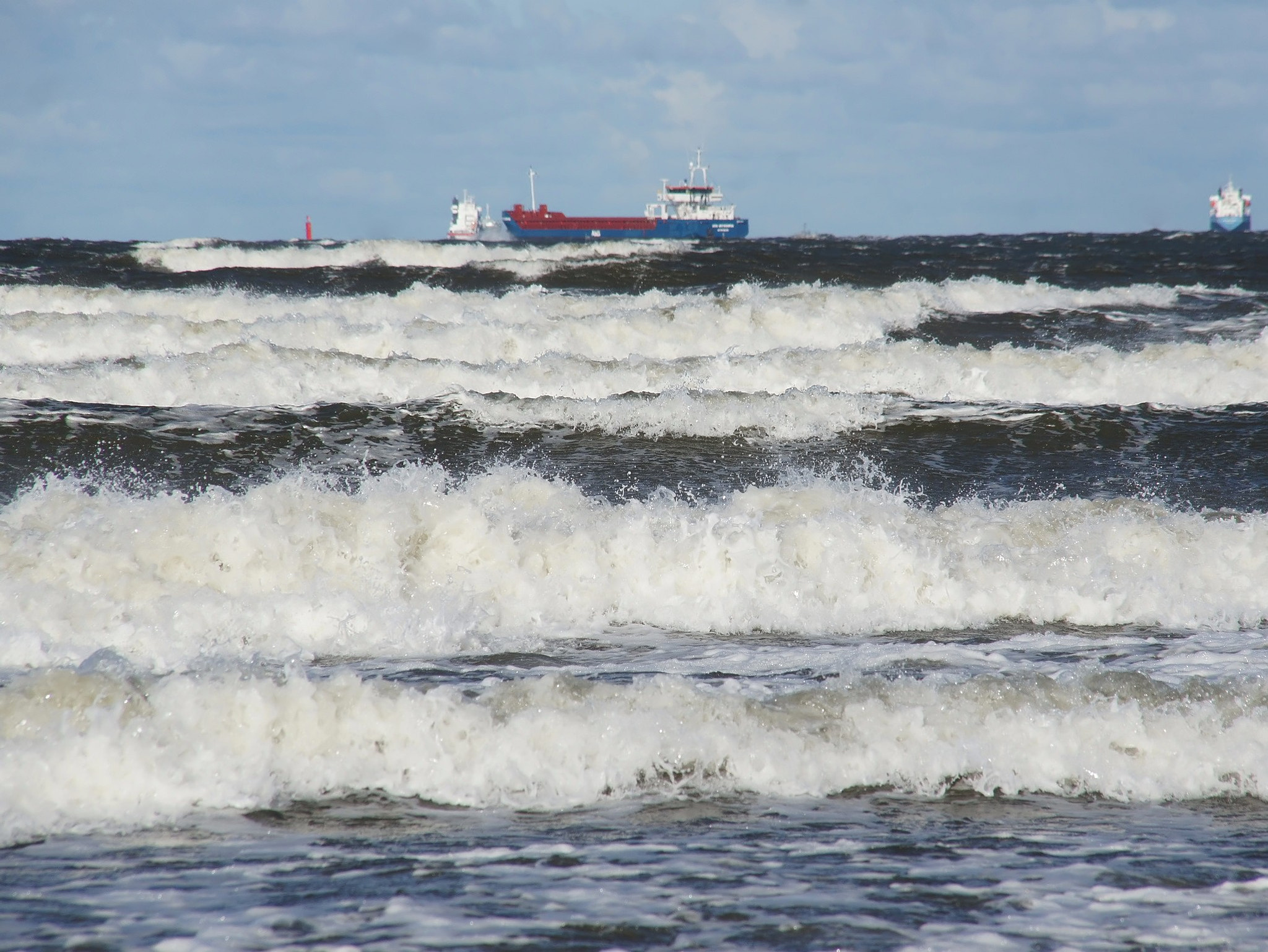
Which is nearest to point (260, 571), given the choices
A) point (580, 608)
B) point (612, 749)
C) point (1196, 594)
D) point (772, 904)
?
point (580, 608)

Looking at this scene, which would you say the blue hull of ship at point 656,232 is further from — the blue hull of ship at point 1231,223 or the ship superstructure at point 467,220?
the blue hull of ship at point 1231,223

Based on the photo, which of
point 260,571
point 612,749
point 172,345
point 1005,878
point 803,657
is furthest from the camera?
point 172,345

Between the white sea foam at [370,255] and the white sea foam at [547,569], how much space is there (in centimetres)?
2030

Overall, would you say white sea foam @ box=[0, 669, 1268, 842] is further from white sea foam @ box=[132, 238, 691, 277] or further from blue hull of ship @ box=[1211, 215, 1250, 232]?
blue hull of ship @ box=[1211, 215, 1250, 232]

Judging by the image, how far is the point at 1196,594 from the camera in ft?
22.1

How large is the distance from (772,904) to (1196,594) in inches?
193

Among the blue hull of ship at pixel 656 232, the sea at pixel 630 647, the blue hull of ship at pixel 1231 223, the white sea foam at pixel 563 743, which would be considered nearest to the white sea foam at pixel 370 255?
the sea at pixel 630 647

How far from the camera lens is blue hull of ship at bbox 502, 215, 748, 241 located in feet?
242

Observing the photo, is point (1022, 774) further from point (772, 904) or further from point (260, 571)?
point (260, 571)

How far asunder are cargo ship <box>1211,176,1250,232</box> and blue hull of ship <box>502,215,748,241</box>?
4908 cm

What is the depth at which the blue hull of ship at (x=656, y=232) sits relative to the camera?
7362cm

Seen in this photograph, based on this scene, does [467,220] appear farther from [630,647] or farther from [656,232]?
[630,647]

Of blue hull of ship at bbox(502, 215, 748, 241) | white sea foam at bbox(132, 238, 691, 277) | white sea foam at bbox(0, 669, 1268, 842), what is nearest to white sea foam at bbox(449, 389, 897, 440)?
white sea foam at bbox(0, 669, 1268, 842)

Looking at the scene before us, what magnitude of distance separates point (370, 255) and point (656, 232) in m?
44.8
